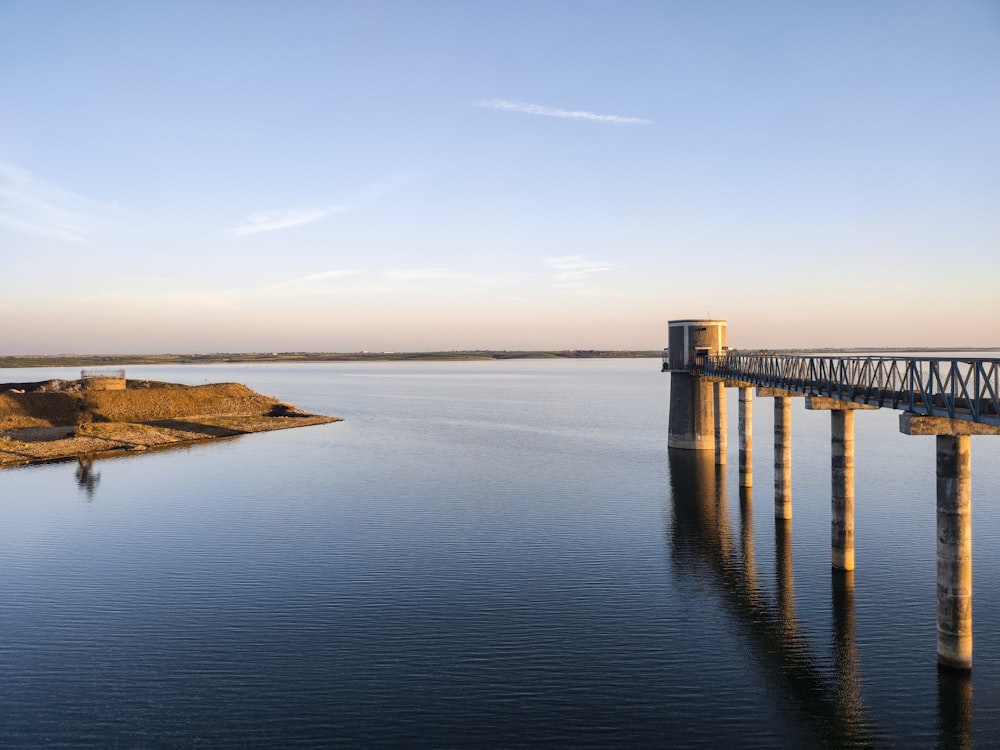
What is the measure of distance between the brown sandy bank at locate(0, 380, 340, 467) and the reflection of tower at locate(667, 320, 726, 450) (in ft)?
183

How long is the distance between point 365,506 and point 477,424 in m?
58.2

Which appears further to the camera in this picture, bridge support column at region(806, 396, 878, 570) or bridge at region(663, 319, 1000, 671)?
bridge support column at region(806, 396, 878, 570)

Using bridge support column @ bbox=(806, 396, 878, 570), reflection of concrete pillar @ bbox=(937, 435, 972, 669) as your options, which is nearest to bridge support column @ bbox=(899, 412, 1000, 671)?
reflection of concrete pillar @ bbox=(937, 435, 972, 669)

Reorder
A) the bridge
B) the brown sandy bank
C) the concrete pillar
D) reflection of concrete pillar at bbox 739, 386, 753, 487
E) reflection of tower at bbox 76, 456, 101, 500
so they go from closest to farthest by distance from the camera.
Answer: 1. the bridge
2. reflection of concrete pillar at bbox 739, 386, 753, 487
3. reflection of tower at bbox 76, 456, 101, 500
4. the concrete pillar
5. the brown sandy bank

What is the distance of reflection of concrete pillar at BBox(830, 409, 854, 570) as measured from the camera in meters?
34.6

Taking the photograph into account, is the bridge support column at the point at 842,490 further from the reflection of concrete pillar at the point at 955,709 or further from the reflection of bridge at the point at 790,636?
the reflection of concrete pillar at the point at 955,709

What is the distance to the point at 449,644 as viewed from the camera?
27.0 meters

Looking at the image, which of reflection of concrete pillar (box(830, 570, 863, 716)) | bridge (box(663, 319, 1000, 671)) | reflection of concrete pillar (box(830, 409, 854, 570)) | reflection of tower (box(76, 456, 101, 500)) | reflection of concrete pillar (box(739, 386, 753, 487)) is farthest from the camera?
reflection of tower (box(76, 456, 101, 500))

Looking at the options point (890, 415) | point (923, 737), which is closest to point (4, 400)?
point (923, 737)

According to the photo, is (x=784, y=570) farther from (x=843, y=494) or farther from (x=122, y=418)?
(x=122, y=418)

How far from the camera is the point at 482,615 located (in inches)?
1180

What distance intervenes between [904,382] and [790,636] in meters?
10.2

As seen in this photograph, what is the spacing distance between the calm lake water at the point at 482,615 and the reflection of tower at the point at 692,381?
376 inches

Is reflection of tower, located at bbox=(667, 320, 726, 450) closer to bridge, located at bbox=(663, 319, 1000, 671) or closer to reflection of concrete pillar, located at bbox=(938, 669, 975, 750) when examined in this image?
bridge, located at bbox=(663, 319, 1000, 671)
